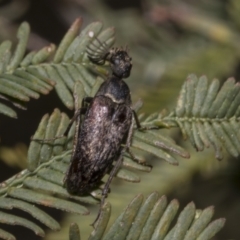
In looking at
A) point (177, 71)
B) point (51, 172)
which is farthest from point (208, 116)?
point (177, 71)

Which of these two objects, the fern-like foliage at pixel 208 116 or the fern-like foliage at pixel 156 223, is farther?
the fern-like foliage at pixel 208 116

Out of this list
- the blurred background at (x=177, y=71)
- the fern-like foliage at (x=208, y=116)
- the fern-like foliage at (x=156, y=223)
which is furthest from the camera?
the blurred background at (x=177, y=71)

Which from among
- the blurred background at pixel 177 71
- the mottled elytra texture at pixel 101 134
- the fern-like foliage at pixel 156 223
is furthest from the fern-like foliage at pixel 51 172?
the blurred background at pixel 177 71

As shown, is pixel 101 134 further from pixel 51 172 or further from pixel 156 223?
pixel 156 223

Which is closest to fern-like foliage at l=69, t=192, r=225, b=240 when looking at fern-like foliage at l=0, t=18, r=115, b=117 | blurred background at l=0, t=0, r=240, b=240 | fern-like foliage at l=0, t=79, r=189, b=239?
fern-like foliage at l=0, t=79, r=189, b=239

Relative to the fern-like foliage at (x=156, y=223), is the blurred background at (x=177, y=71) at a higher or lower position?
→ higher

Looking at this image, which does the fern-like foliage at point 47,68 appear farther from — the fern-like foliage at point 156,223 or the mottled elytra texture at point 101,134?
the fern-like foliage at point 156,223
